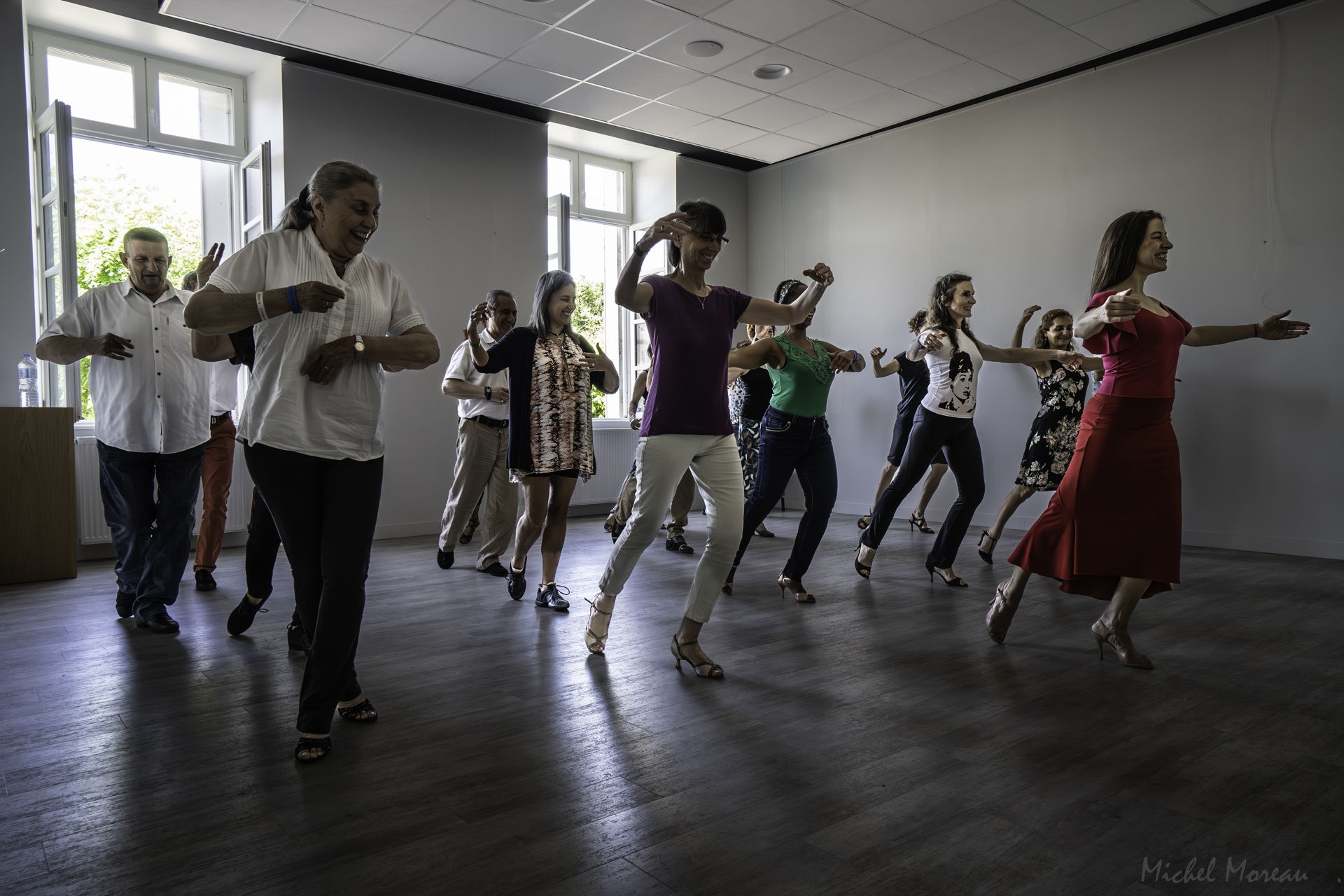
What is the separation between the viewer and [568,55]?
238 inches

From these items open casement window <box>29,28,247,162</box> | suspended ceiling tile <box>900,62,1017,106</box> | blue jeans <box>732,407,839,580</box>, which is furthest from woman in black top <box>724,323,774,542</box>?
open casement window <box>29,28,247,162</box>

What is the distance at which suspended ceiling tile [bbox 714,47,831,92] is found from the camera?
6.05m

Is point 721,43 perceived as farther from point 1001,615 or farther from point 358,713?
point 358,713

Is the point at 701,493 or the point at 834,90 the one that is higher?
the point at 834,90

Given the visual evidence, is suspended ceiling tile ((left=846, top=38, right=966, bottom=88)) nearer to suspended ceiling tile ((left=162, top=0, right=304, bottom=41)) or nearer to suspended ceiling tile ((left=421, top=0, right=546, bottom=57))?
suspended ceiling tile ((left=421, top=0, right=546, bottom=57))

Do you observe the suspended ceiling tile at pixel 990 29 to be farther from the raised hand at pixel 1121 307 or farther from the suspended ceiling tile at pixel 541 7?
the raised hand at pixel 1121 307

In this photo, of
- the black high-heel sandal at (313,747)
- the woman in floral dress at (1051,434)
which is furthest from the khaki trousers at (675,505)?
the black high-heel sandal at (313,747)

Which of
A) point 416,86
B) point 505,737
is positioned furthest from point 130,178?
point 505,737

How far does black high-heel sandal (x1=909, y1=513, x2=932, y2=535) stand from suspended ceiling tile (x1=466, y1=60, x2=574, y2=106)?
4.41 m

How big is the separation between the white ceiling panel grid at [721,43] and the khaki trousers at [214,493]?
9.08 feet

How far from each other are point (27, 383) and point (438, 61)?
3.45 metres

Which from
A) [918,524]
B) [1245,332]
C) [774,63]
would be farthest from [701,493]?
[774,63]

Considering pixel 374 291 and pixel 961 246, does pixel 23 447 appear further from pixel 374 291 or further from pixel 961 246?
pixel 961 246

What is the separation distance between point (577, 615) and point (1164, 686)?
227 centimetres
